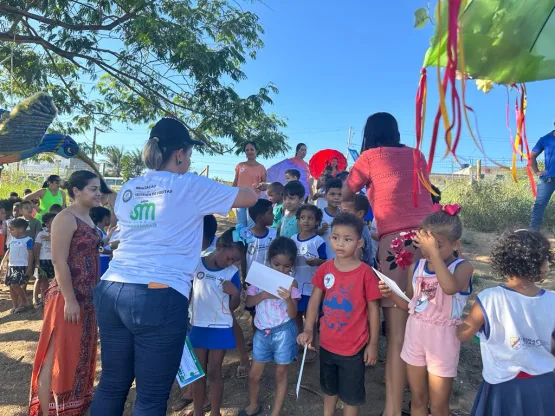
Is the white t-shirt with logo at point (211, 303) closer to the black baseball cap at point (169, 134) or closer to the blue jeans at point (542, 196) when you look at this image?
the black baseball cap at point (169, 134)

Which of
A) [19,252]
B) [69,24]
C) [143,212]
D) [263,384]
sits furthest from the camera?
[69,24]

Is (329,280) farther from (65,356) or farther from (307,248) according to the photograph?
→ (65,356)

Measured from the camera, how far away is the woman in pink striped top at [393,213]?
2.19 meters

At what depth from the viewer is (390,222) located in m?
2.24

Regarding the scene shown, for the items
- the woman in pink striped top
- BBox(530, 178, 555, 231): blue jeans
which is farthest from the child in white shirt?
BBox(530, 178, 555, 231): blue jeans

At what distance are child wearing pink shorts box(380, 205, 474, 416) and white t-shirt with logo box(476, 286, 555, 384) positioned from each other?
8.8 inches

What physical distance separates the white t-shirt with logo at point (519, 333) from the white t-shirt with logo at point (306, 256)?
1.45 metres

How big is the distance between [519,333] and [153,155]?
1.90 metres

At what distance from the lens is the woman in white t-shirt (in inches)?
64.7

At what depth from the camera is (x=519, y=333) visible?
1.64m

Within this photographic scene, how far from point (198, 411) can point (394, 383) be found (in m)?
1.28

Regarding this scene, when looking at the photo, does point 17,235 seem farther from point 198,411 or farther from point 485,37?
point 485,37

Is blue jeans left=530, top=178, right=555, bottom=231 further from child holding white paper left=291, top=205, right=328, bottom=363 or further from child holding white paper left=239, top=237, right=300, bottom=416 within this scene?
child holding white paper left=239, top=237, right=300, bottom=416

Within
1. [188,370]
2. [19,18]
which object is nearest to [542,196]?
[188,370]
